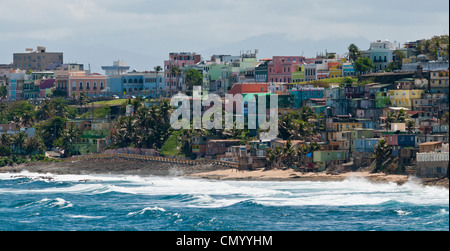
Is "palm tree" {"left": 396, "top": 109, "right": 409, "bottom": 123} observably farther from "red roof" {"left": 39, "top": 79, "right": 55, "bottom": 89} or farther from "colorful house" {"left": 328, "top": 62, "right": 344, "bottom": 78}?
"red roof" {"left": 39, "top": 79, "right": 55, "bottom": 89}

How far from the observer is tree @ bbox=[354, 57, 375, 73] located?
5910 inches

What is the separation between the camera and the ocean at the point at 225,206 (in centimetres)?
6259

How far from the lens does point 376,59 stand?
515ft

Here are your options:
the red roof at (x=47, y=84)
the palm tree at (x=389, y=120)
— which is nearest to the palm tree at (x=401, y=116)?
the palm tree at (x=389, y=120)

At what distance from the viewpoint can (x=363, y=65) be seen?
5901 inches

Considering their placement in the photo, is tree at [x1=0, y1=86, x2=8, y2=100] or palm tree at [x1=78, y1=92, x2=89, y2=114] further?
tree at [x1=0, y1=86, x2=8, y2=100]

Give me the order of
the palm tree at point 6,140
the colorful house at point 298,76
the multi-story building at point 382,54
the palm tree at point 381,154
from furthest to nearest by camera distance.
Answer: the colorful house at point 298,76
the multi-story building at point 382,54
the palm tree at point 6,140
the palm tree at point 381,154

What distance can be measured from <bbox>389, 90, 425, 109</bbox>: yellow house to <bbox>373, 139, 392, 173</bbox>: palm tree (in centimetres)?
2811

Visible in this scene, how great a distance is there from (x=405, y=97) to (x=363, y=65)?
28.3 m

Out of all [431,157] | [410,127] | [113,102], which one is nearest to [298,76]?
[113,102]

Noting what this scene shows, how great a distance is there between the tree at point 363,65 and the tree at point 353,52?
18.7 feet

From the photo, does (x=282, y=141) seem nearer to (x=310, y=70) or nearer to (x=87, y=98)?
(x=310, y=70)

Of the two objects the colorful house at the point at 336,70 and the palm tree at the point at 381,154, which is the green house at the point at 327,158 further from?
the colorful house at the point at 336,70

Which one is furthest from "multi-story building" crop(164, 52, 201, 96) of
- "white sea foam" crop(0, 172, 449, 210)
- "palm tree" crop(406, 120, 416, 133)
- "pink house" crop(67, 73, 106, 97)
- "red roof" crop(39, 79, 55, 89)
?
"palm tree" crop(406, 120, 416, 133)
